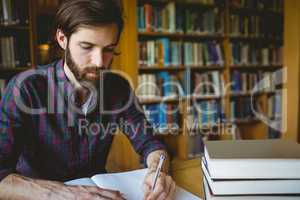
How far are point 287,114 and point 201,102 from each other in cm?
69

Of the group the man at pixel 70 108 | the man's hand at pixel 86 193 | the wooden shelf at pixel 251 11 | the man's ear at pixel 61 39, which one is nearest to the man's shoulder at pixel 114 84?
the man at pixel 70 108

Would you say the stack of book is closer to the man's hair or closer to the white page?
the white page

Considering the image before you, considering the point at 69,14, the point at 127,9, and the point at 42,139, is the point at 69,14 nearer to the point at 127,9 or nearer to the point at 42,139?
the point at 42,139

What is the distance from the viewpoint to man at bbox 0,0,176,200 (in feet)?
2.93

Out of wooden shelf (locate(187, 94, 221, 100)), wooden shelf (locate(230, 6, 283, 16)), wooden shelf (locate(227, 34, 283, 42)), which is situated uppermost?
wooden shelf (locate(230, 6, 283, 16))

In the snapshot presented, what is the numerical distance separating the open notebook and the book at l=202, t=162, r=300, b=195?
0.49 ft

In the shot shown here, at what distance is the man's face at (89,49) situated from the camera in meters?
0.93

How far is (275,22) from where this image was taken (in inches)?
125

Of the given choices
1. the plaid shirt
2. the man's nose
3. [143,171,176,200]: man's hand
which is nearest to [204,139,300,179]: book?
[143,171,176,200]: man's hand

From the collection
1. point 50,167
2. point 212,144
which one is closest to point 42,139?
point 50,167

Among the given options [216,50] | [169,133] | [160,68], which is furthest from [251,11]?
[169,133]

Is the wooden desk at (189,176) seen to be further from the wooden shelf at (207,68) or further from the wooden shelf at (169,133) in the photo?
the wooden shelf at (207,68)

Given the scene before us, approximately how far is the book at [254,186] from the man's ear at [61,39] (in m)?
0.68

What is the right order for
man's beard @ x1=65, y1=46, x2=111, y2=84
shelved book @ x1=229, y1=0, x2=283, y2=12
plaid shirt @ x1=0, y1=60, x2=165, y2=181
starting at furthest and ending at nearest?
shelved book @ x1=229, y1=0, x2=283, y2=12 < man's beard @ x1=65, y1=46, x2=111, y2=84 < plaid shirt @ x1=0, y1=60, x2=165, y2=181
